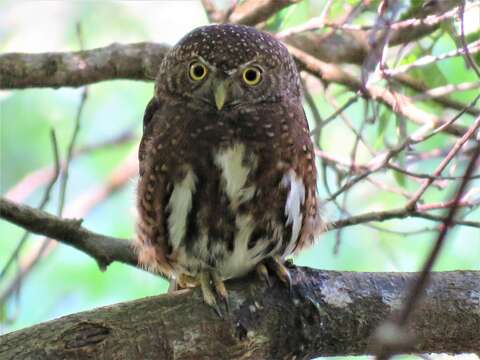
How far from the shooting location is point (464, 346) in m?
2.61

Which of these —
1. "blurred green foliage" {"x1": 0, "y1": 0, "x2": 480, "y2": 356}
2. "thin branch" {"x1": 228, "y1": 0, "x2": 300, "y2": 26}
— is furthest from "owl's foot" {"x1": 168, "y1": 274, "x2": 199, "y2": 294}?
"blurred green foliage" {"x1": 0, "y1": 0, "x2": 480, "y2": 356}

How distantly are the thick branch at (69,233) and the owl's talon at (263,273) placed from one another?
61cm

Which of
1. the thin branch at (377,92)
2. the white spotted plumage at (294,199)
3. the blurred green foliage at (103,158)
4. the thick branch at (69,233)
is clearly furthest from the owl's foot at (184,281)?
the blurred green foliage at (103,158)

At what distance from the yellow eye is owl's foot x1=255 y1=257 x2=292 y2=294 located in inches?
23.4

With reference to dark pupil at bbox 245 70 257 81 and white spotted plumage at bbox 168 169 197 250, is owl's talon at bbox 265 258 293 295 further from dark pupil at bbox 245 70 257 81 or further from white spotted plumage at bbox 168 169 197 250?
dark pupil at bbox 245 70 257 81

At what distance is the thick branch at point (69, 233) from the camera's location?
3082 millimetres

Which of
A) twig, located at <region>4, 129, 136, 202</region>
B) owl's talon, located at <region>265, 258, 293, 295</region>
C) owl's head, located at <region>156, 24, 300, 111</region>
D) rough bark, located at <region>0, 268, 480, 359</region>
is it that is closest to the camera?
rough bark, located at <region>0, 268, 480, 359</region>

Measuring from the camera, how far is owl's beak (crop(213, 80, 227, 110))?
9.39 ft

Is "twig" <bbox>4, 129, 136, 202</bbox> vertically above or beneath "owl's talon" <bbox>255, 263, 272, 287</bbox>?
above

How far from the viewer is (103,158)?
6586 mm

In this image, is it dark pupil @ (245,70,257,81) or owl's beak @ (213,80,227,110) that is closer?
owl's beak @ (213,80,227,110)

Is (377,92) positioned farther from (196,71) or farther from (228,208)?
(228,208)

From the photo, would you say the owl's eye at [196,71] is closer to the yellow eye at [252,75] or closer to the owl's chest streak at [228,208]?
the yellow eye at [252,75]

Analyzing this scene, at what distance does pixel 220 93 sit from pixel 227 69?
111 mm
